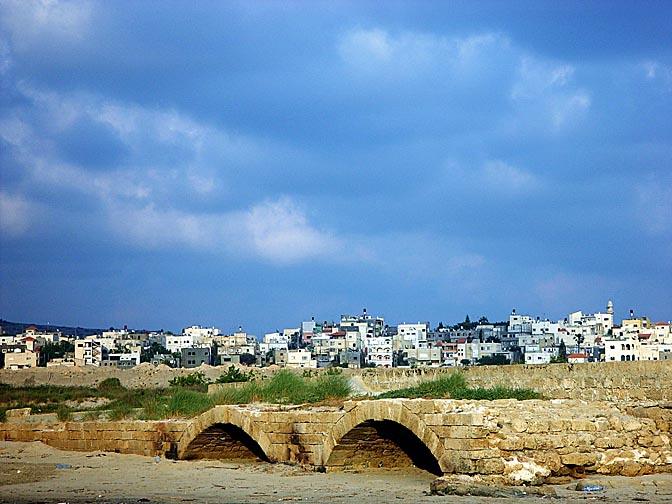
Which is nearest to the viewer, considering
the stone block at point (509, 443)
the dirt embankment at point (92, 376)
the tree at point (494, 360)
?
the stone block at point (509, 443)

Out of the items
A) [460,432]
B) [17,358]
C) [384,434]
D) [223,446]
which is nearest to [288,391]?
[223,446]

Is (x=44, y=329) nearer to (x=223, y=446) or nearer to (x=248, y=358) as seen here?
(x=248, y=358)

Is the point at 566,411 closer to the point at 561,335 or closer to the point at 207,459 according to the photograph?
the point at 207,459

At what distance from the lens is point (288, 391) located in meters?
19.8

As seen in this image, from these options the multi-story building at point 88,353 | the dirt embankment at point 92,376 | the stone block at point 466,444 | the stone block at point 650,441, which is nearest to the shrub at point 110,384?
the dirt embankment at point 92,376

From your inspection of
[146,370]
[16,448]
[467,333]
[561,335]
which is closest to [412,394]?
[16,448]

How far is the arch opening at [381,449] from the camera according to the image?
47.8 feet

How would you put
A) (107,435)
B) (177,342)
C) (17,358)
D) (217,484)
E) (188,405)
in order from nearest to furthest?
(217,484) < (107,435) < (188,405) < (17,358) < (177,342)

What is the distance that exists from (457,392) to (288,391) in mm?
5136

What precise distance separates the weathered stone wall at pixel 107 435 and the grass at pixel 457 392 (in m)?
4.58

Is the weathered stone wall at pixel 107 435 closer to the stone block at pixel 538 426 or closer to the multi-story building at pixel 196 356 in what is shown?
the stone block at pixel 538 426

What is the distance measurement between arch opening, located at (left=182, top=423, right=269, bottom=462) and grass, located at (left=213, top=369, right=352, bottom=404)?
1247 millimetres

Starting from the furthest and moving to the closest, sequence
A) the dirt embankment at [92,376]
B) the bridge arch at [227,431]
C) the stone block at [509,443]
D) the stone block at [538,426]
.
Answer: the dirt embankment at [92,376] → the bridge arch at [227,431] → the stone block at [538,426] → the stone block at [509,443]

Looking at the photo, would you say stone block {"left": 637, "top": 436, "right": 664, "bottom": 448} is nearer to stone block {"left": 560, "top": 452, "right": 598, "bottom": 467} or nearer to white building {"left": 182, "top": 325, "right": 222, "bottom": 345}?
stone block {"left": 560, "top": 452, "right": 598, "bottom": 467}
